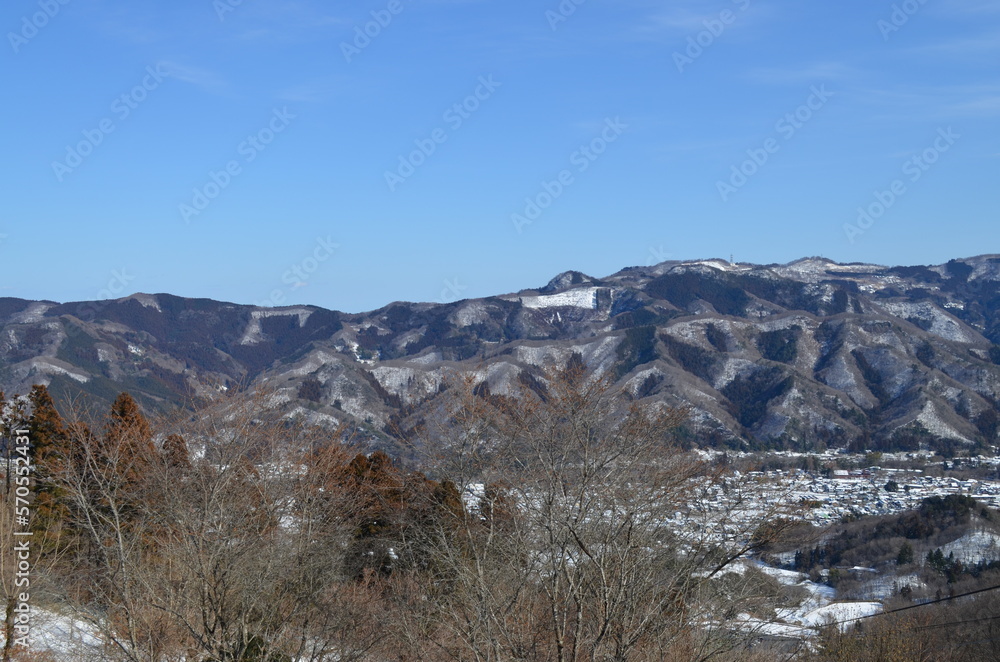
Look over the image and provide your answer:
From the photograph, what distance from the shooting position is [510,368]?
134 metres

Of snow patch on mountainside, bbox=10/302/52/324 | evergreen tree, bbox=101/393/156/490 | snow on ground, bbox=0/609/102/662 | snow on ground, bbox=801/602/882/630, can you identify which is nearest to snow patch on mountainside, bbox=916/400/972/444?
snow on ground, bbox=801/602/882/630

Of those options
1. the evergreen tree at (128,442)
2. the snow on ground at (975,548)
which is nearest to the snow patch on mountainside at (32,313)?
the evergreen tree at (128,442)

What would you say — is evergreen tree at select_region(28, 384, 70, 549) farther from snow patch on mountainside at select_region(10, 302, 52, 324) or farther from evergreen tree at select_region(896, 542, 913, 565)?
snow patch on mountainside at select_region(10, 302, 52, 324)

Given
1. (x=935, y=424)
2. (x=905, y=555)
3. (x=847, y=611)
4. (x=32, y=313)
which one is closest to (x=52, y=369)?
(x=32, y=313)

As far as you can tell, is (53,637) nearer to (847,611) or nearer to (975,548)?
(847,611)

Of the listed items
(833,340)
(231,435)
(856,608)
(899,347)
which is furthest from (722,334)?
(231,435)

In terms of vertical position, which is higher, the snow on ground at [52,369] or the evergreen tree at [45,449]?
the snow on ground at [52,369]

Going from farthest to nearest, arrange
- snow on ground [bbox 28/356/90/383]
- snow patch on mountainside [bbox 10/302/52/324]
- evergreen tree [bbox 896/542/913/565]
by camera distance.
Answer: snow patch on mountainside [bbox 10/302/52/324], snow on ground [bbox 28/356/90/383], evergreen tree [bbox 896/542/913/565]

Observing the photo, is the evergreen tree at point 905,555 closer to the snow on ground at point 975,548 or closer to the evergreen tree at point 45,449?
the snow on ground at point 975,548

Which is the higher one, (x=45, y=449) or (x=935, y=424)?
(x=935, y=424)

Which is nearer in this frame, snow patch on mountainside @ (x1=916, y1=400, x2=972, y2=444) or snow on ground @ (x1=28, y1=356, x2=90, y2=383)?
snow on ground @ (x1=28, y1=356, x2=90, y2=383)

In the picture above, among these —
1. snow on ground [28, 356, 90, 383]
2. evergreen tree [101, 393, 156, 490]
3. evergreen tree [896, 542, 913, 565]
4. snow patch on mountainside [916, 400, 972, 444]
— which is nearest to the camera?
evergreen tree [101, 393, 156, 490]

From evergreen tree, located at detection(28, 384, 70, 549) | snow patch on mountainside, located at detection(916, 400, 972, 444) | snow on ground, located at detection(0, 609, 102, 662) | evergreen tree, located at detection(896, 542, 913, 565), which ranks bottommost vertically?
evergreen tree, located at detection(896, 542, 913, 565)

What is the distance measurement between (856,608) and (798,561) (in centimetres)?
2142
